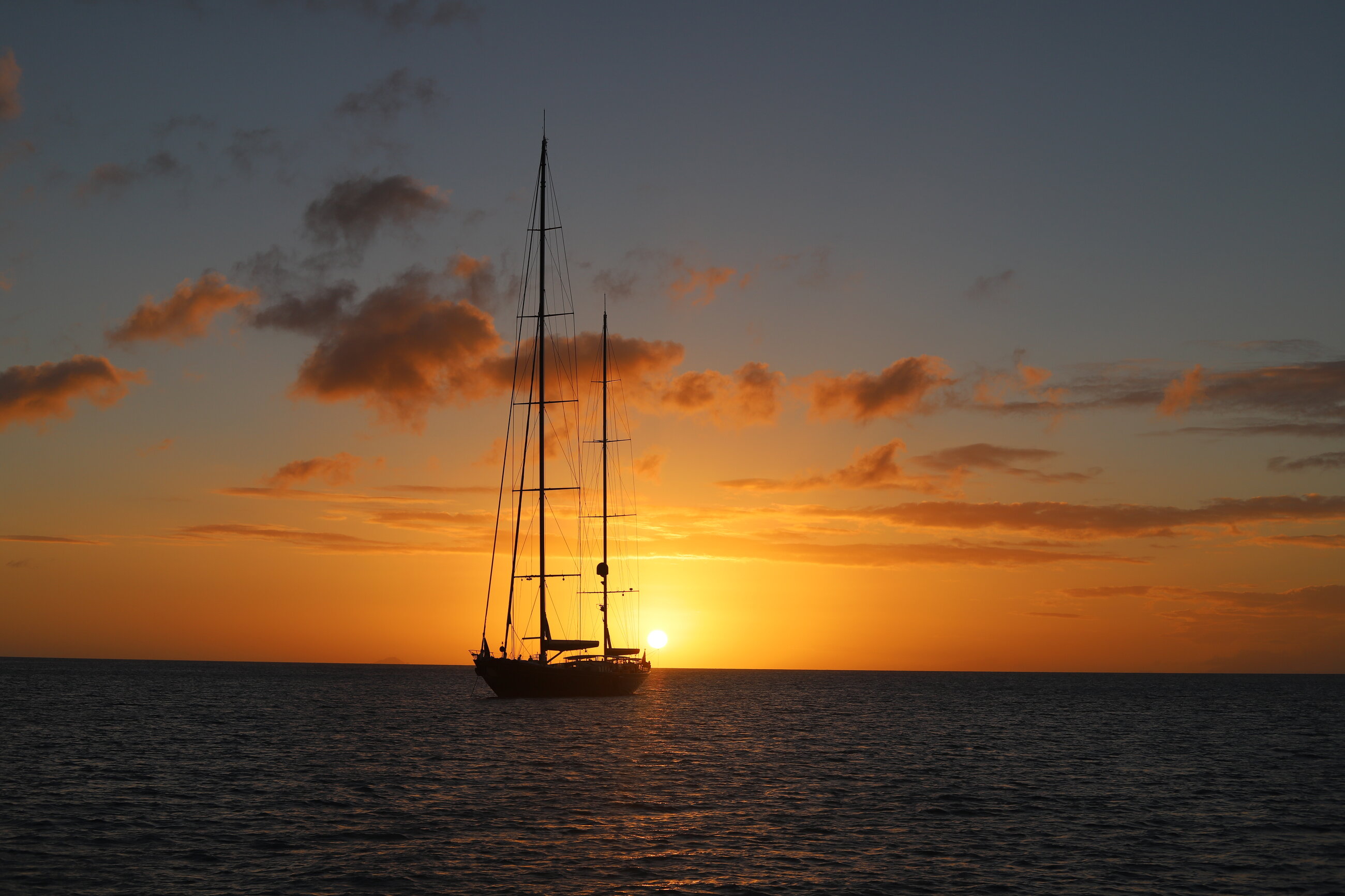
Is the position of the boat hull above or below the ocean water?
above

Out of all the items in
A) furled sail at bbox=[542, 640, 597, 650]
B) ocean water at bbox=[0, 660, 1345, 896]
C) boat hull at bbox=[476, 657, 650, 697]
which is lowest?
ocean water at bbox=[0, 660, 1345, 896]

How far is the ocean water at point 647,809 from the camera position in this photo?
1225 inches

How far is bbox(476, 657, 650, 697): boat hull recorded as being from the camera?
3654 inches

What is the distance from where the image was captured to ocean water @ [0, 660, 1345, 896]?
31.1m

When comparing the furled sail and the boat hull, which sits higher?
the furled sail

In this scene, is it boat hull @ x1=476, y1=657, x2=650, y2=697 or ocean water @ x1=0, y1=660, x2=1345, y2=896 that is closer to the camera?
ocean water @ x1=0, y1=660, x2=1345, y2=896

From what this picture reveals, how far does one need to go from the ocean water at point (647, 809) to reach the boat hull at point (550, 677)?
4794 mm

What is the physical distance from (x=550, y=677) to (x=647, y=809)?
53.5m

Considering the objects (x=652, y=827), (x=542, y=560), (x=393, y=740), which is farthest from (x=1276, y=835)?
(x=542, y=560)

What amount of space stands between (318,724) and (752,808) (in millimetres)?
57362

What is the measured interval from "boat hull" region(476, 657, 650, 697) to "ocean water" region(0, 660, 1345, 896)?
479 centimetres

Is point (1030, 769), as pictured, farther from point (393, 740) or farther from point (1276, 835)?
point (393, 740)

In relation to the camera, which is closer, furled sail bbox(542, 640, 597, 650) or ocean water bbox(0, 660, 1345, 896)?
→ ocean water bbox(0, 660, 1345, 896)

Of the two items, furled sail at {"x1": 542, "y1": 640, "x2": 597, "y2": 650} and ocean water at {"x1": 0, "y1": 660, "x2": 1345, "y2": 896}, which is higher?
furled sail at {"x1": 542, "y1": 640, "x2": 597, "y2": 650}
